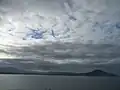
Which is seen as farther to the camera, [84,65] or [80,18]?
[84,65]

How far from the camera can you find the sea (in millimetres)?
1804

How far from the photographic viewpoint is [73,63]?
1.82 metres

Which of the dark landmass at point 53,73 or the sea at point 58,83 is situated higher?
the dark landmass at point 53,73

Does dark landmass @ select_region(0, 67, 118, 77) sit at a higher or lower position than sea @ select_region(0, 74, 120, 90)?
higher

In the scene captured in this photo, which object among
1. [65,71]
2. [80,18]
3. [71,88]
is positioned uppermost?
[80,18]

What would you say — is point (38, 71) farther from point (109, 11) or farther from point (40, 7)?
point (109, 11)

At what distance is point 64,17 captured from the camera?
5.60 ft

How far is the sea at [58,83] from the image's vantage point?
1804mm

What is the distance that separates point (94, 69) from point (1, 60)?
2.47ft

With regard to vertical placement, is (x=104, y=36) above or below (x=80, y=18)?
below

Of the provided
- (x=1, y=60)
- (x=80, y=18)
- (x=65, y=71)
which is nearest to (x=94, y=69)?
(x=65, y=71)

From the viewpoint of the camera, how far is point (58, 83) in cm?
182

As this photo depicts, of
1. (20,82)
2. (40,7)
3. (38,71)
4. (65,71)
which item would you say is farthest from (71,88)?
(40,7)

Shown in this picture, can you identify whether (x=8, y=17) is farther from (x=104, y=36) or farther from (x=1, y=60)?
(x=104, y=36)
